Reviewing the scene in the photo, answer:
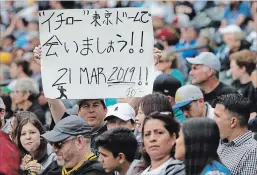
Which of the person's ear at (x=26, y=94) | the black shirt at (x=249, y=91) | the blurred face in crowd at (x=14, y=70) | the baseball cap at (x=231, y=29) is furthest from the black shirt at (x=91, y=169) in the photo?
the blurred face in crowd at (x=14, y=70)

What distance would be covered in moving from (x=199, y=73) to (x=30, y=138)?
126 inches

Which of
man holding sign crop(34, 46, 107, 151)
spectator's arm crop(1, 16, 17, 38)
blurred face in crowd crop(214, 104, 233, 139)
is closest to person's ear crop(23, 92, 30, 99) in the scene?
man holding sign crop(34, 46, 107, 151)

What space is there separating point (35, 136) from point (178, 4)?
11135mm

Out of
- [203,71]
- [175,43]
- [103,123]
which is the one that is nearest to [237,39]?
[175,43]

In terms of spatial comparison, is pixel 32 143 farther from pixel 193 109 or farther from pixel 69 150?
pixel 193 109

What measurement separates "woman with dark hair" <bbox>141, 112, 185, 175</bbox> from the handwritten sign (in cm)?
174

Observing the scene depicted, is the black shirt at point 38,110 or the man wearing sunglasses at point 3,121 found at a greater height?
the man wearing sunglasses at point 3,121

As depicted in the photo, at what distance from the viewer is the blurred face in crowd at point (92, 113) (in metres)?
12.1

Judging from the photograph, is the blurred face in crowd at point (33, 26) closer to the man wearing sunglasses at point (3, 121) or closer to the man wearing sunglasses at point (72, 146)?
the man wearing sunglasses at point (3, 121)

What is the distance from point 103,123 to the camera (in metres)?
12.2

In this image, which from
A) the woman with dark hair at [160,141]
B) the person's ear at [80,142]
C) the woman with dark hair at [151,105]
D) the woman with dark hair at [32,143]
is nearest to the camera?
the woman with dark hair at [160,141]

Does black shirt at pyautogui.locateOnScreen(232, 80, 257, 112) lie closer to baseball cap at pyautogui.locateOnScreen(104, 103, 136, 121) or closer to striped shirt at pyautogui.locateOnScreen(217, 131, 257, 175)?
baseball cap at pyautogui.locateOnScreen(104, 103, 136, 121)

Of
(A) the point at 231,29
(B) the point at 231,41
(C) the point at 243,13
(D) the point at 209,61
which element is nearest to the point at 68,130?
(D) the point at 209,61

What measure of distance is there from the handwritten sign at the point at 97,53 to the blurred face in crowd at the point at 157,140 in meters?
1.77
